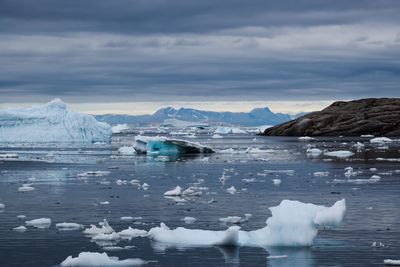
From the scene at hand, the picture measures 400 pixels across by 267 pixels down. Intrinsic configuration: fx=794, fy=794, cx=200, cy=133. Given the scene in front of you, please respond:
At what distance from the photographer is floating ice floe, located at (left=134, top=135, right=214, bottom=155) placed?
49656 millimetres

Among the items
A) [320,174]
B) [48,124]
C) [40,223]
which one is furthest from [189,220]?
[48,124]

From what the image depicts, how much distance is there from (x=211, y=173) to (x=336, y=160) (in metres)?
11.8

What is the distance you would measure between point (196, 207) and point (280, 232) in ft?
20.3

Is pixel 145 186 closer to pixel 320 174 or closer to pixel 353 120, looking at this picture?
→ pixel 320 174

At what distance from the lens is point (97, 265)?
12.9m

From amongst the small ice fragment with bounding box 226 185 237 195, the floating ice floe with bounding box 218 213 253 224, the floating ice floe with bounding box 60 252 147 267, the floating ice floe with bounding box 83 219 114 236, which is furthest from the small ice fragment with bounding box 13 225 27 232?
the small ice fragment with bounding box 226 185 237 195

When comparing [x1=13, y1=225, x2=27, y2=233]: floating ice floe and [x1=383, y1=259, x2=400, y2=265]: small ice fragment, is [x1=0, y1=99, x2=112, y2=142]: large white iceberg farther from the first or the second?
[x1=383, y1=259, x2=400, y2=265]: small ice fragment

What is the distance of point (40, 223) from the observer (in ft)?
57.8

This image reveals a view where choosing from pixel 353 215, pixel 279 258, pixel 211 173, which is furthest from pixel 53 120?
pixel 279 258

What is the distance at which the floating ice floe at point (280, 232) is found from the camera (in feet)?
47.7

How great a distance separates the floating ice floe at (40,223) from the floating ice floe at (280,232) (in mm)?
3204

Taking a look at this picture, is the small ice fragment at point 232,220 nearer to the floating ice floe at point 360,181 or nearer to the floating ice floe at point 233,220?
the floating ice floe at point 233,220

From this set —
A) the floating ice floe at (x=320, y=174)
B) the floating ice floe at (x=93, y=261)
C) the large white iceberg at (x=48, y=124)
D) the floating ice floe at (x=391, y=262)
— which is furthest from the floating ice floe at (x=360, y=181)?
the large white iceberg at (x=48, y=124)

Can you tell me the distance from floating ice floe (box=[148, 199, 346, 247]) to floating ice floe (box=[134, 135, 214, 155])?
112 ft
